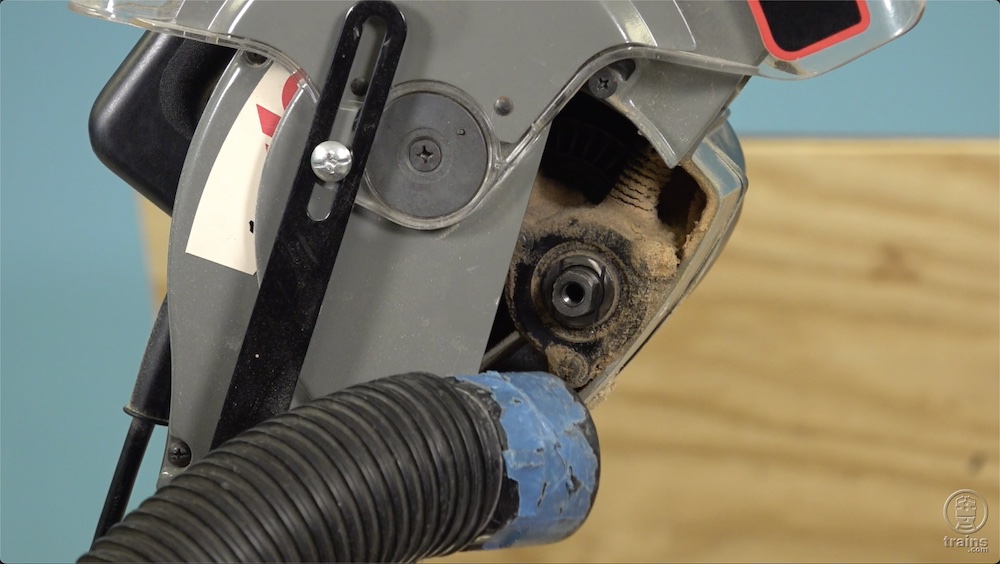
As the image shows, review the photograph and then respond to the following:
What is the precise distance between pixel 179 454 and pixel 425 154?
10.1 inches

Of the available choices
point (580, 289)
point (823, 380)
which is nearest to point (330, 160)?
point (580, 289)

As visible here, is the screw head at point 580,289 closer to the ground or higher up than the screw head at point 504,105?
closer to the ground

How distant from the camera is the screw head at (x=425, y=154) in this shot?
0.57 metres

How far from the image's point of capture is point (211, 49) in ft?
2.12

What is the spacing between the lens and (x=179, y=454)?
0.63 metres

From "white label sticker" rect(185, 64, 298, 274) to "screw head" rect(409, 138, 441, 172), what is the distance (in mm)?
85

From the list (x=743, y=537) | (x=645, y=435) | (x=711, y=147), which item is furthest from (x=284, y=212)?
(x=743, y=537)

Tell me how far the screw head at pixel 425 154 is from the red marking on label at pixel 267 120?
0.09m

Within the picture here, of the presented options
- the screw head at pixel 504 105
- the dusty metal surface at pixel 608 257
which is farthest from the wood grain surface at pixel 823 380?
the screw head at pixel 504 105

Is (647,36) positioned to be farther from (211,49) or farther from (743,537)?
(743,537)

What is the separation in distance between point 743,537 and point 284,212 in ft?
2.53

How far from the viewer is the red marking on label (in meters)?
0.58

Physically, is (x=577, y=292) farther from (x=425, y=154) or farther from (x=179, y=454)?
(x=179, y=454)

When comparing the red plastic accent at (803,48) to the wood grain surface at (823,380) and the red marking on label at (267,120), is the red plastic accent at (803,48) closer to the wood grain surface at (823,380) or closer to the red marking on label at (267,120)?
the red marking on label at (267,120)
